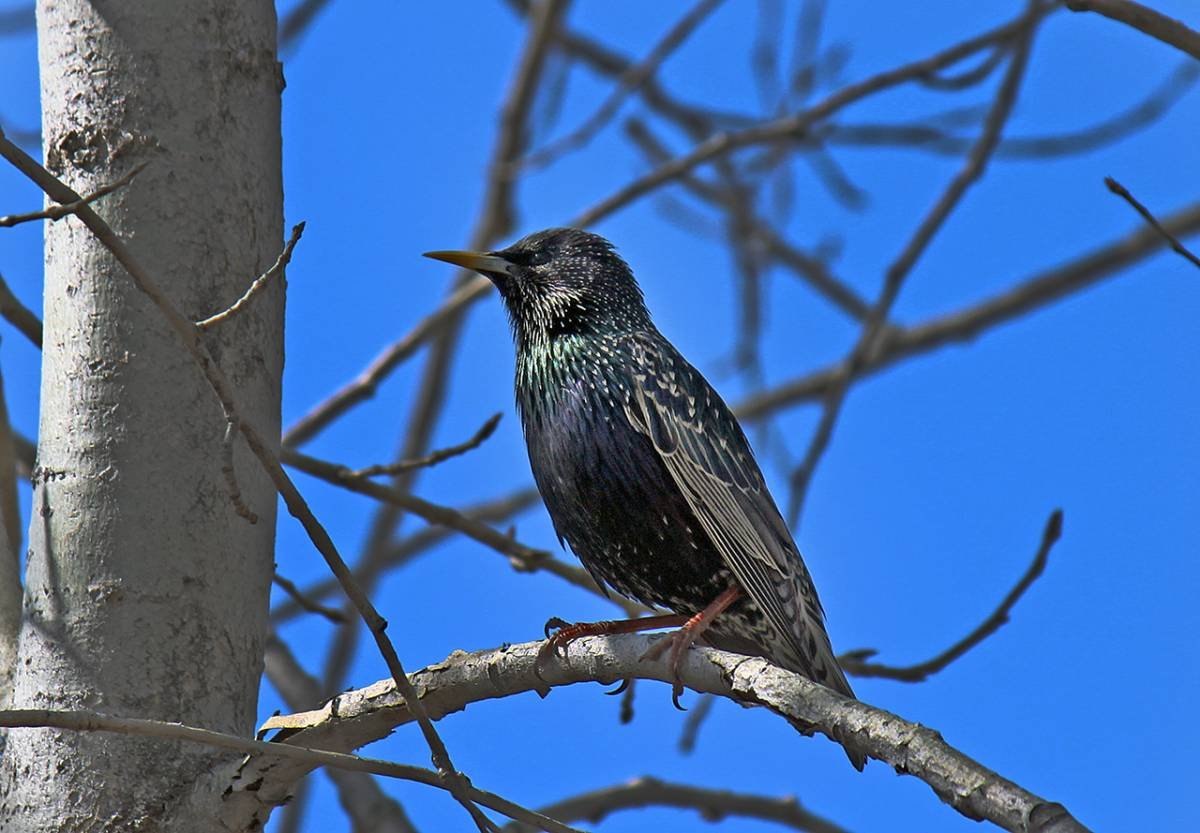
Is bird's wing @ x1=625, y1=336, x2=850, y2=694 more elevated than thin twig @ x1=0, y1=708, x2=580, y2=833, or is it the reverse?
bird's wing @ x1=625, y1=336, x2=850, y2=694

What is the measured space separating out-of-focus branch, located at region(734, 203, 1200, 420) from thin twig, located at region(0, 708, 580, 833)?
5370 mm

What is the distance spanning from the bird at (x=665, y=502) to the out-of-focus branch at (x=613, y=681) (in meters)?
0.90

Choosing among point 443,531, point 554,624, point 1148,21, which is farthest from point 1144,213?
point 443,531

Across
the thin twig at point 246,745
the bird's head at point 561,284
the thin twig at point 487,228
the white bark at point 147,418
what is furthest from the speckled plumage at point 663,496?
the thin twig at point 487,228

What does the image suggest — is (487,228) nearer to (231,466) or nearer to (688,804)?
(688,804)

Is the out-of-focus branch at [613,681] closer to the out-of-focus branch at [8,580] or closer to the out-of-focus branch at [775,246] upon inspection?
the out-of-focus branch at [8,580]

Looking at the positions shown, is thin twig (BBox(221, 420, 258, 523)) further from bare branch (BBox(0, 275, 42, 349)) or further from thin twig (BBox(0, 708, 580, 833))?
bare branch (BBox(0, 275, 42, 349))

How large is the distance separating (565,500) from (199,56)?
60.8 inches

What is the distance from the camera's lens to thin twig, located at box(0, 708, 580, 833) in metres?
2.23

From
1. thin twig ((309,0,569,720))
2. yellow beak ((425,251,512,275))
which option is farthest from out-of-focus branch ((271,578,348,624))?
thin twig ((309,0,569,720))

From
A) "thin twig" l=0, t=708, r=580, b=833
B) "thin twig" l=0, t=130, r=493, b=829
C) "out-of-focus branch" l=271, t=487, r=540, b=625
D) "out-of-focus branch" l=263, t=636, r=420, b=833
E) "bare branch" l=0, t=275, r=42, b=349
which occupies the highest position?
"out-of-focus branch" l=271, t=487, r=540, b=625

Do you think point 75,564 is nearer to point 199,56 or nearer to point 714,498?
point 199,56

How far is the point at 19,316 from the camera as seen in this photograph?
11.8 feet

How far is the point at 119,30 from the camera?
10.2 feet
